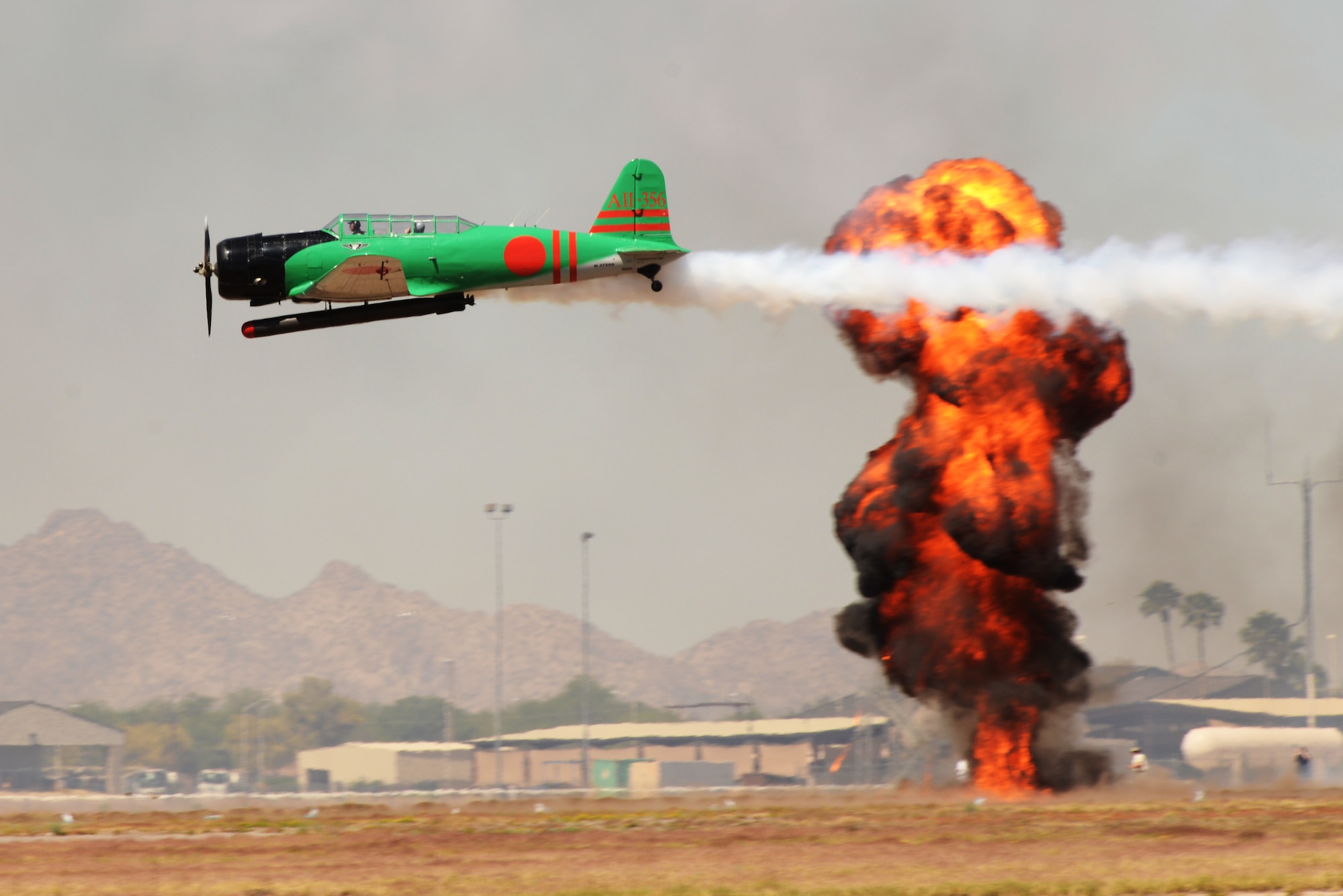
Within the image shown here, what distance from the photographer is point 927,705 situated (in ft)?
225

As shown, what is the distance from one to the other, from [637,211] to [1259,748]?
3413 inches

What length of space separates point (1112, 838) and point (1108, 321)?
25.3m

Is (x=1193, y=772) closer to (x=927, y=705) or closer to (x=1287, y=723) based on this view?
(x=1287, y=723)

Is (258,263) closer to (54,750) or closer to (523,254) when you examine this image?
(523,254)

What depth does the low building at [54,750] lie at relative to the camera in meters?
175

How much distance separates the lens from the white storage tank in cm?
11919

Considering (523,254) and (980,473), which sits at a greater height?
(523,254)

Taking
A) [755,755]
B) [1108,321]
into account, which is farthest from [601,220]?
[755,755]

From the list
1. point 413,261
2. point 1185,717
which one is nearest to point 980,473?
point 413,261

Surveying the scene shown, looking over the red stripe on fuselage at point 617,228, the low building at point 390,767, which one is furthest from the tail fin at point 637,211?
the low building at point 390,767

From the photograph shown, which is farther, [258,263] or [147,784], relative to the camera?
[147,784]

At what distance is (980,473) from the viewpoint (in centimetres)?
6562

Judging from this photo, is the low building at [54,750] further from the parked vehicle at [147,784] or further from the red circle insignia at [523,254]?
the red circle insignia at [523,254]

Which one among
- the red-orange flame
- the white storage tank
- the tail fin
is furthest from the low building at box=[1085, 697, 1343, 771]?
the tail fin
